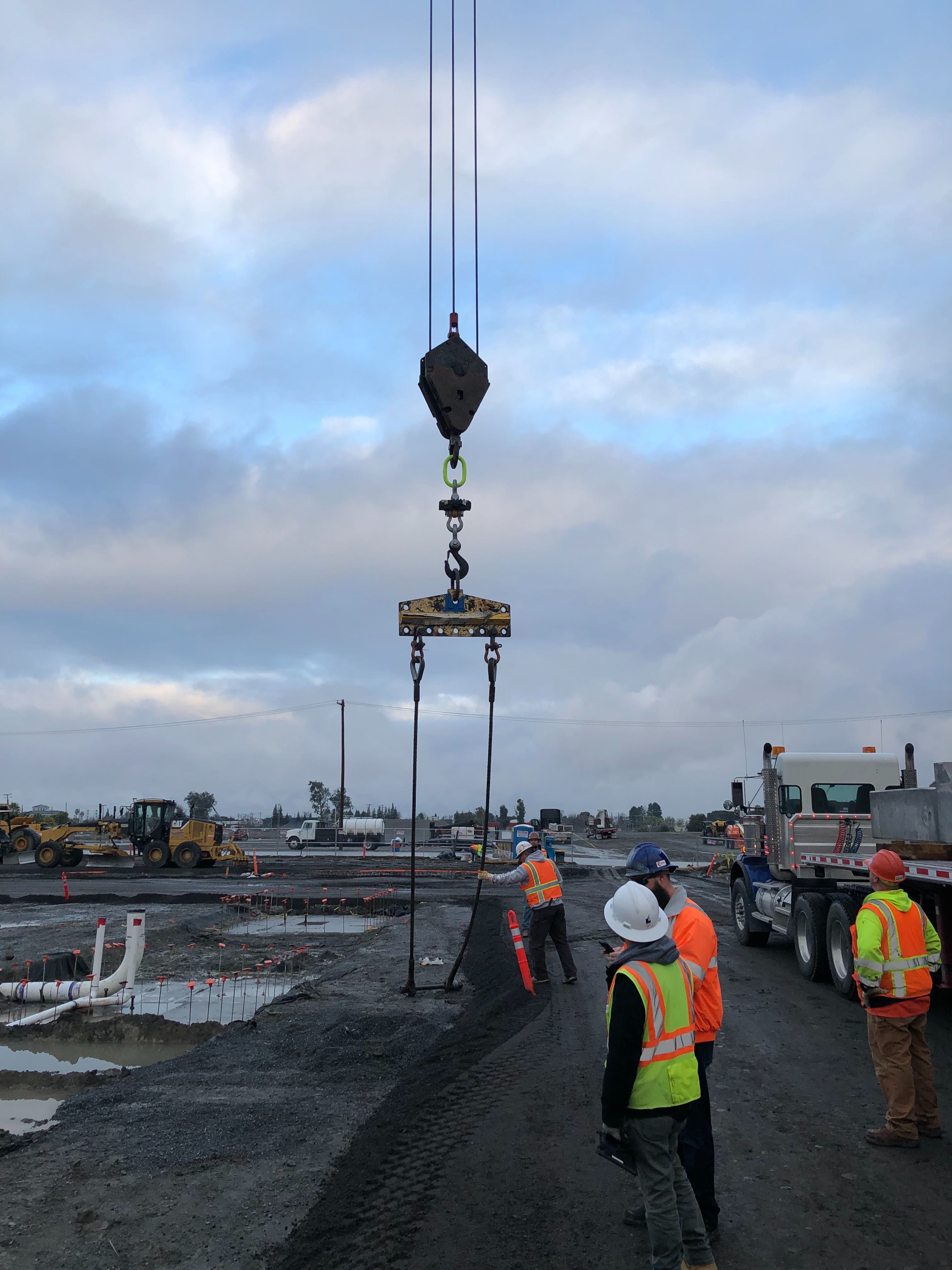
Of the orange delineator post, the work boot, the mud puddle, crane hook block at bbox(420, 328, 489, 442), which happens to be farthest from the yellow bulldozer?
the work boot

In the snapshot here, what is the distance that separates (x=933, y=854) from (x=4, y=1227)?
789 cm

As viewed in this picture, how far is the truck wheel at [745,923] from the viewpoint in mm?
14719

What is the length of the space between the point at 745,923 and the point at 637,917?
12390 millimetres

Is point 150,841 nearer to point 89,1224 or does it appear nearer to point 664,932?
point 89,1224

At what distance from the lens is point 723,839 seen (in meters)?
58.4

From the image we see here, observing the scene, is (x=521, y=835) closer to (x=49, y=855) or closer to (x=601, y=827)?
(x=49, y=855)

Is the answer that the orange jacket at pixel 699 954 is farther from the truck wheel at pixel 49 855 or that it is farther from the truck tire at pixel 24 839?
the truck tire at pixel 24 839

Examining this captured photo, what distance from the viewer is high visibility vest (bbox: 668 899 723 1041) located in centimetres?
454

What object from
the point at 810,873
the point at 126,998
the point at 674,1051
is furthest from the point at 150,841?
the point at 674,1051

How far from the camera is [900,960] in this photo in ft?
19.3

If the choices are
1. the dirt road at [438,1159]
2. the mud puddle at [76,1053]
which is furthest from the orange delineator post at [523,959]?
the mud puddle at [76,1053]

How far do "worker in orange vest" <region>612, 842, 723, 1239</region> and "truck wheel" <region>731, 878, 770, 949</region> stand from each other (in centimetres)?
1064

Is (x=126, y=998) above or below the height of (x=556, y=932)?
below

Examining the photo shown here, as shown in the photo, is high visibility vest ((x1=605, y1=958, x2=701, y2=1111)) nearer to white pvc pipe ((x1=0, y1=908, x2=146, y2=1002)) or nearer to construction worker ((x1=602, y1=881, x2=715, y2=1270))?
construction worker ((x1=602, y1=881, x2=715, y2=1270))
